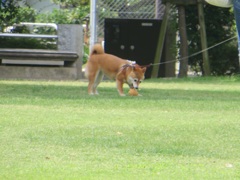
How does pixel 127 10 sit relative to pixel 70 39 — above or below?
above

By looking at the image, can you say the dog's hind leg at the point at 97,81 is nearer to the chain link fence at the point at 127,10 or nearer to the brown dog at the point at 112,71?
the brown dog at the point at 112,71

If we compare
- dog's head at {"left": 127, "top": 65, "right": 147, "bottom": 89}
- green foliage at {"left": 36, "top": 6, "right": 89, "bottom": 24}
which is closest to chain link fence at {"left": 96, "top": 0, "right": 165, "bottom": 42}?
dog's head at {"left": 127, "top": 65, "right": 147, "bottom": 89}

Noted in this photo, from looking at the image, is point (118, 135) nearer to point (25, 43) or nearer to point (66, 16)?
point (25, 43)

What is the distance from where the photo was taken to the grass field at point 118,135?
26.3ft

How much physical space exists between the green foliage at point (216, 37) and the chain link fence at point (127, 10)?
0.89 m

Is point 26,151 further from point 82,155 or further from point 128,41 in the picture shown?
point 128,41

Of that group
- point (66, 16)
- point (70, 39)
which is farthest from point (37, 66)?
point (66, 16)

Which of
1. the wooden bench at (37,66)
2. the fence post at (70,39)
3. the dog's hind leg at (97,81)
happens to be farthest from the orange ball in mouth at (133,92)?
the fence post at (70,39)

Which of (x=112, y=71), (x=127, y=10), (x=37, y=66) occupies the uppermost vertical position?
(x=127, y=10)

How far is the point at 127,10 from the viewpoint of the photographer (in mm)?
25156

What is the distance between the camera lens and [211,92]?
1795 centimetres

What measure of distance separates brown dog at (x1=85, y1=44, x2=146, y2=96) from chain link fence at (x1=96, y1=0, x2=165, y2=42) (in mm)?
7817

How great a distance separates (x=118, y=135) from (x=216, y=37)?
14890 millimetres

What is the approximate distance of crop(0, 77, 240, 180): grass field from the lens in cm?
801
